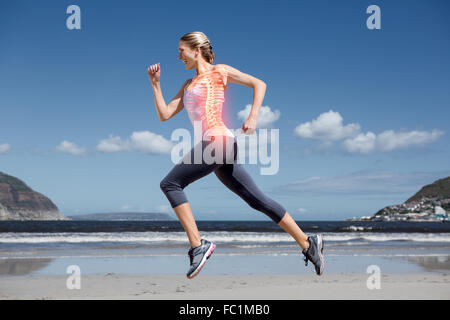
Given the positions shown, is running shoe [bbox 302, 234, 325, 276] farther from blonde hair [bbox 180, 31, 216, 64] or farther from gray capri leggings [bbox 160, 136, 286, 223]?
blonde hair [bbox 180, 31, 216, 64]

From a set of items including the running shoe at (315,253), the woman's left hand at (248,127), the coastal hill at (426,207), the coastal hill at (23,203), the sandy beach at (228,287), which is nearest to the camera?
the woman's left hand at (248,127)

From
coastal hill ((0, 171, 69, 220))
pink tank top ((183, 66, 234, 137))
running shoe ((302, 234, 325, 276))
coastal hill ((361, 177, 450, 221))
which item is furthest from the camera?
coastal hill ((0, 171, 69, 220))

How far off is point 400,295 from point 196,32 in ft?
19.0

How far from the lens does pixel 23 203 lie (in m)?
138

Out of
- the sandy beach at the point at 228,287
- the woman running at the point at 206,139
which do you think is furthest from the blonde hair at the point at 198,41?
the sandy beach at the point at 228,287

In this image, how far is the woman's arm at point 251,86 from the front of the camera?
2.50 metres

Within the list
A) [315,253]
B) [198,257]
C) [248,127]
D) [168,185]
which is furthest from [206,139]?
[315,253]

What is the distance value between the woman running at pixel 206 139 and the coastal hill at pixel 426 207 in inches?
3832

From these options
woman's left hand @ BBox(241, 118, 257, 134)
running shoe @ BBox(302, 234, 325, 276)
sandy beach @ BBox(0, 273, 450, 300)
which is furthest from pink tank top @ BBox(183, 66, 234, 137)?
sandy beach @ BBox(0, 273, 450, 300)

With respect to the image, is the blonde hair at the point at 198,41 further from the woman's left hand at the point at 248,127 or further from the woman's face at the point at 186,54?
the woman's left hand at the point at 248,127

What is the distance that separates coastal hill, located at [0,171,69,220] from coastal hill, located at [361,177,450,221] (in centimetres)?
9092

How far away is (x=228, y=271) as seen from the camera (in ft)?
37.7

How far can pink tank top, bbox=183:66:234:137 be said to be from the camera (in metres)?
2.60
